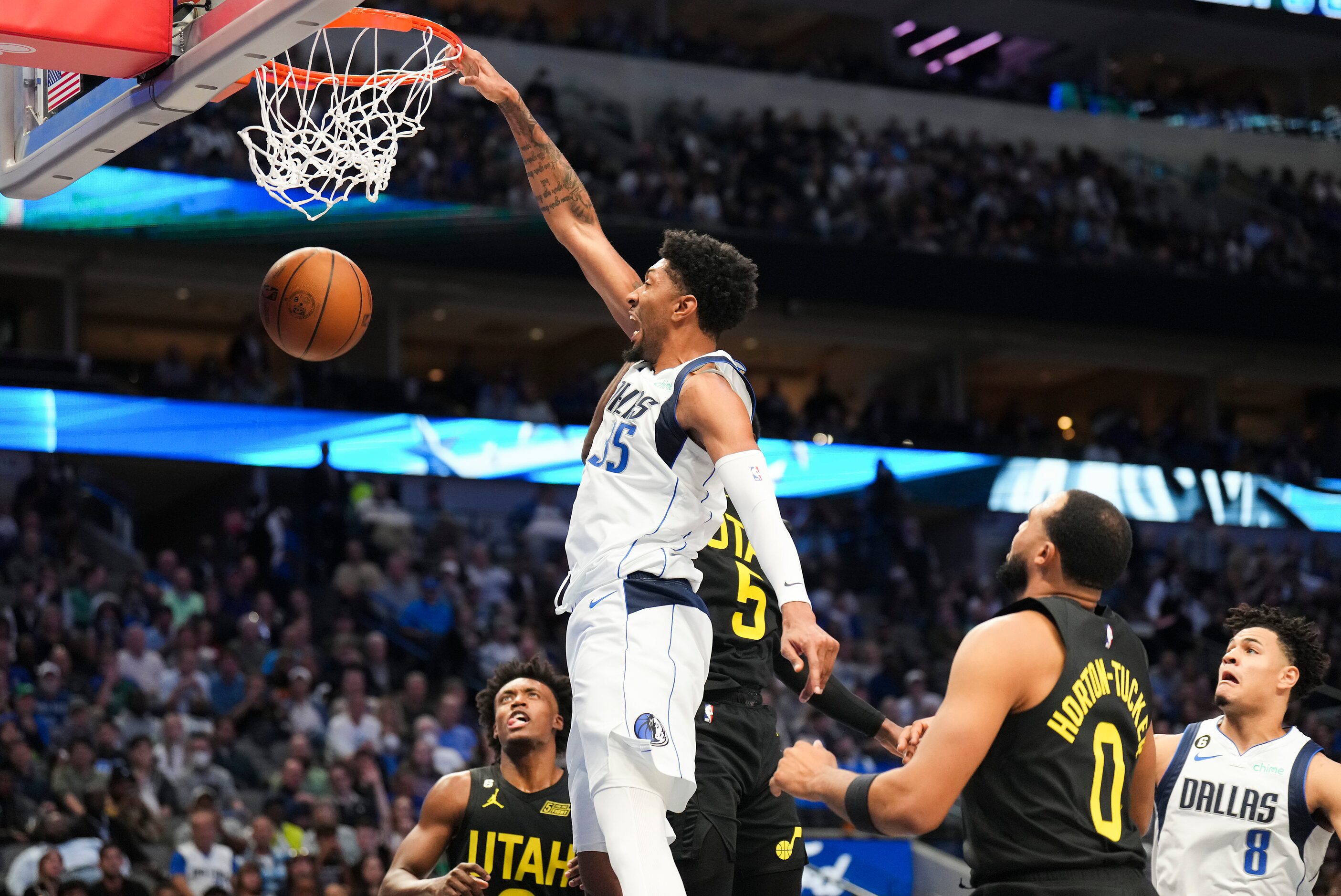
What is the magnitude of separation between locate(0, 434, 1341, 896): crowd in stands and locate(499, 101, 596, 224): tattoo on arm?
593 centimetres

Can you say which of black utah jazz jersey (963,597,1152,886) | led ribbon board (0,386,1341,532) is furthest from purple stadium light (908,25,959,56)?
black utah jazz jersey (963,597,1152,886)

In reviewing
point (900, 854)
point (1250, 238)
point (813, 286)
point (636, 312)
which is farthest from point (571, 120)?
point (636, 312)

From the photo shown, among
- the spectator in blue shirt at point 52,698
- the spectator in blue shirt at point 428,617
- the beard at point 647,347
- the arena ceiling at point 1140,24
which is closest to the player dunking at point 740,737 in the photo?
the beard at point 647,347

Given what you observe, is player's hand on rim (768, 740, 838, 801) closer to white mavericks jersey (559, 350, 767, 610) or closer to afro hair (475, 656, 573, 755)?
white mavericks jersey (559, 350, 767, 610)

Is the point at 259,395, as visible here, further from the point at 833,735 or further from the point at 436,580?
the point at 833,735

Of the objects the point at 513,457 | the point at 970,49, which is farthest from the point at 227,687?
the point at 970,49

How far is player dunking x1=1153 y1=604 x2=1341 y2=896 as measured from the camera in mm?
5492

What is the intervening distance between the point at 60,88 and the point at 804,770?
11.4ft

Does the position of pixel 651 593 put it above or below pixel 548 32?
below

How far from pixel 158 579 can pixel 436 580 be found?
2575 millimetres

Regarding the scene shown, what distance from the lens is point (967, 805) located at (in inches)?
155

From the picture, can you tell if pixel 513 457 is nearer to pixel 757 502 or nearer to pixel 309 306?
pixel 309 306

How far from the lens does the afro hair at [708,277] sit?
4.40 m

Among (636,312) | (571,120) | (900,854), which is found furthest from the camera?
(571,120)
